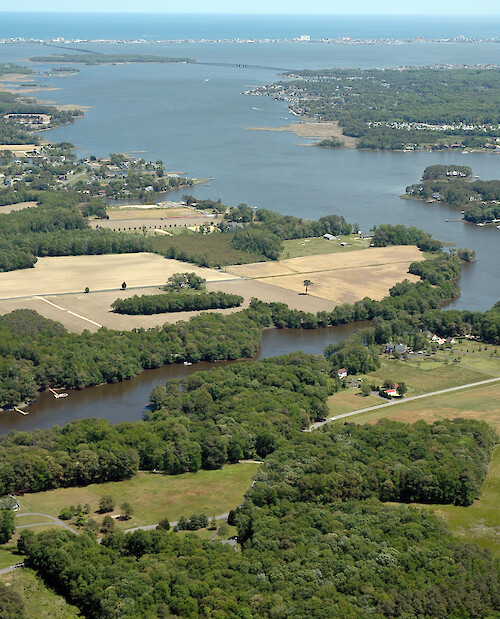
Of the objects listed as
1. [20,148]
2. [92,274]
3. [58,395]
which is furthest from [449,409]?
[20,148]

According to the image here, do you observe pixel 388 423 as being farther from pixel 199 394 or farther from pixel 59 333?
pixel 59 333

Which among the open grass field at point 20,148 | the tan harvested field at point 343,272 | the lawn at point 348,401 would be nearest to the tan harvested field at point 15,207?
the open grass field at point 20,148

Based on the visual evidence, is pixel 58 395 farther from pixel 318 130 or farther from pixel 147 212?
pixel 318 130

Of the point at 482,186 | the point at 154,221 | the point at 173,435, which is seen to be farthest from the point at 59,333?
the point at 482,186

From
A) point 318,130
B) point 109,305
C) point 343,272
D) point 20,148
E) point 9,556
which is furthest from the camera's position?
point 318,130

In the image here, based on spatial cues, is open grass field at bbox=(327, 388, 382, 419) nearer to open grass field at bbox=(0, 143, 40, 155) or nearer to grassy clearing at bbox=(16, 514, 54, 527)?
grassy clearing at bbox=(16, 514, 54, 527)

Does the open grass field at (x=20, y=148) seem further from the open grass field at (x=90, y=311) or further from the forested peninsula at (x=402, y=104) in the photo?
the open grass field at (x=90, y=311)
